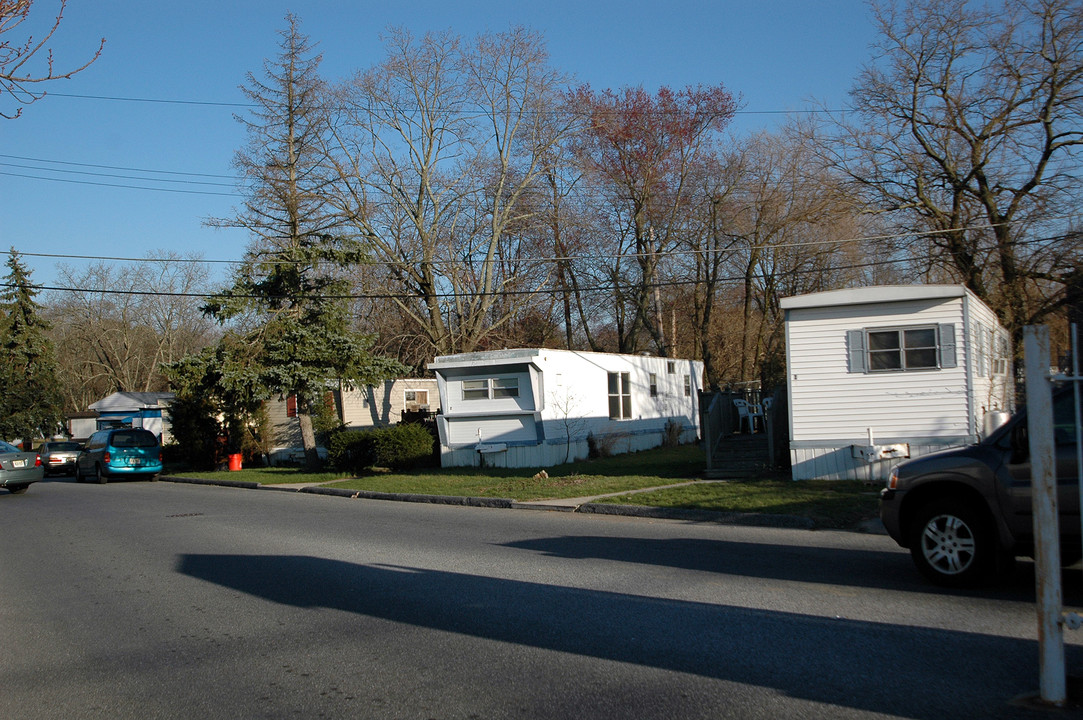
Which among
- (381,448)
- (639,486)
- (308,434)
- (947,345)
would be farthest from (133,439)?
(947,345)

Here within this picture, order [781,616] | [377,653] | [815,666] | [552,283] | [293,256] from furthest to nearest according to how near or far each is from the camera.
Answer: [552,283] → [293,256] → [781,616] → [377,653] → [815,666]

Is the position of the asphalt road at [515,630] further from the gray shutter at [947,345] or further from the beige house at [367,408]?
the beige house at [367,408]

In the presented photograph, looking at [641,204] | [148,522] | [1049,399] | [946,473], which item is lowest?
[148,522]

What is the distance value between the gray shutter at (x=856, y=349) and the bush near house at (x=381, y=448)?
518 inches

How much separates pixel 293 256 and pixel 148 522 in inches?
522

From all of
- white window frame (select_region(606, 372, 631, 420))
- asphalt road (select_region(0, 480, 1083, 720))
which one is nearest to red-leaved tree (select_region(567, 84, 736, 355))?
white window frame (select_region(606, 372, 631, 420))

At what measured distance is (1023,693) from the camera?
4848mm

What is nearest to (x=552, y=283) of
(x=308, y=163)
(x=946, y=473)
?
(x=308, y=163)

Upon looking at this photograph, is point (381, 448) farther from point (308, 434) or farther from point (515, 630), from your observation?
point (515, 630)

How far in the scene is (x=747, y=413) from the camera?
2709cm

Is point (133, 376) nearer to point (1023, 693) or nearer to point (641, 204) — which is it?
point (641, 204)

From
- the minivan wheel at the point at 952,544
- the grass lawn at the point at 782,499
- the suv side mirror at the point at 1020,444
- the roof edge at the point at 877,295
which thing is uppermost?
the roof edge at the point at 877,295

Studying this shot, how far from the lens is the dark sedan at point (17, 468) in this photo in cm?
2153

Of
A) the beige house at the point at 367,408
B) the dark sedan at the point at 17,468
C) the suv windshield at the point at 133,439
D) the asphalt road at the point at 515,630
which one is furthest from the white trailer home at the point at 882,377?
the suv windshield at the point at 133,439
